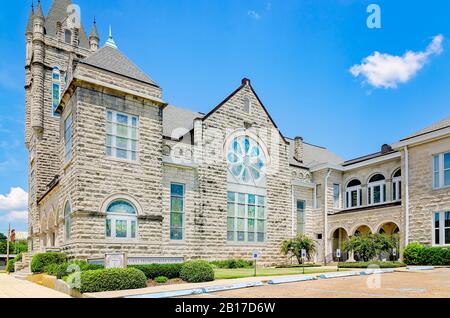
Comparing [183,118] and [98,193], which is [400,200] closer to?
[183,118]

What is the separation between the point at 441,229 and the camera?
25.0m

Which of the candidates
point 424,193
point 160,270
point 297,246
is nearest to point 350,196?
point 297,246

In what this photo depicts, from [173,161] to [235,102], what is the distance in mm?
6897

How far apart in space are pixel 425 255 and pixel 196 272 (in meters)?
14.9

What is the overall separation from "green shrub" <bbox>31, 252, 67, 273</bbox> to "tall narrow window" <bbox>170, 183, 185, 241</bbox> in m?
6.15

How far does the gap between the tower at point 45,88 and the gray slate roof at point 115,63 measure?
9299 mm

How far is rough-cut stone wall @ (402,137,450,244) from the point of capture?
2525cm

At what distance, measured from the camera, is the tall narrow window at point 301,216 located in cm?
3217

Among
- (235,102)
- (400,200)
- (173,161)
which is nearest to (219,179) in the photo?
(173,161)

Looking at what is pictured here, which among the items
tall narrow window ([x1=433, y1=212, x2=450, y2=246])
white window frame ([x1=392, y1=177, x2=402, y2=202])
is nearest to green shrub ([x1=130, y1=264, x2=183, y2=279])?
tall narrow window ([x1=433, y1=212, x2=450, y2=246])

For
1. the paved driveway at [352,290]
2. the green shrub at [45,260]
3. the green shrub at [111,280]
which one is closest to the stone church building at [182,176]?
the green shrub at [45,260]

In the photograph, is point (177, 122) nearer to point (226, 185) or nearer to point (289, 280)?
point (226, 185)

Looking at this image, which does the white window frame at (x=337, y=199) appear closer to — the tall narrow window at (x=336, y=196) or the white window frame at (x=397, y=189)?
the tall narrow window at (x=336, y=196)

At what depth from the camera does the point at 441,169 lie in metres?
25.5
